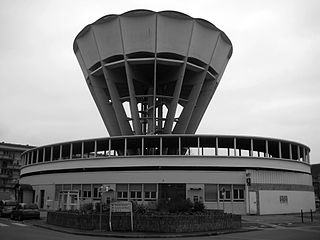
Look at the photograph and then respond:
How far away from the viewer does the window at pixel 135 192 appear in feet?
143

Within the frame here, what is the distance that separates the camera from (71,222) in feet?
84.5

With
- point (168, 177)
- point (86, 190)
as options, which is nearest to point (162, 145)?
point (168, 177)

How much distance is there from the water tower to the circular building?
5.5 inches

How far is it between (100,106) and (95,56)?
7.86 m

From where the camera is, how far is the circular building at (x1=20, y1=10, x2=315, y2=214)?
42594mm

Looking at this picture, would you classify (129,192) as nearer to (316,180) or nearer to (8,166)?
Answer: (8,166)

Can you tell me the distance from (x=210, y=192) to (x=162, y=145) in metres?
9.92

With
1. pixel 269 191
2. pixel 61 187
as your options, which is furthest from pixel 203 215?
pixel 61 187

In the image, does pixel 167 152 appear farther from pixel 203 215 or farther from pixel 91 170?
pixel 203 215

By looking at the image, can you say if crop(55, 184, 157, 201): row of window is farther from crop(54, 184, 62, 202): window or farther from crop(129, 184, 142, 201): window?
crop(54, 184, 62, 202): window

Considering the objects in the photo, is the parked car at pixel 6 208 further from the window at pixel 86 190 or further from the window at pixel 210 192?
the window at pixel 210 192

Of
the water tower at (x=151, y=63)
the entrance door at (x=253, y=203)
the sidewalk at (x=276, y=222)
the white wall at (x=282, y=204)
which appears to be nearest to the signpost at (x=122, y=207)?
the sidewalk at (x=276, y=222)

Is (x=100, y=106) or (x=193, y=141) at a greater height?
(x=100, y=106)

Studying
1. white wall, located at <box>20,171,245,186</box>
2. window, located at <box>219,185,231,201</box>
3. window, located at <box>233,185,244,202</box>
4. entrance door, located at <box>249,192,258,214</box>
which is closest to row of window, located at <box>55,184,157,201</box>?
white wall, located at <box>20,171,245,186</box>
